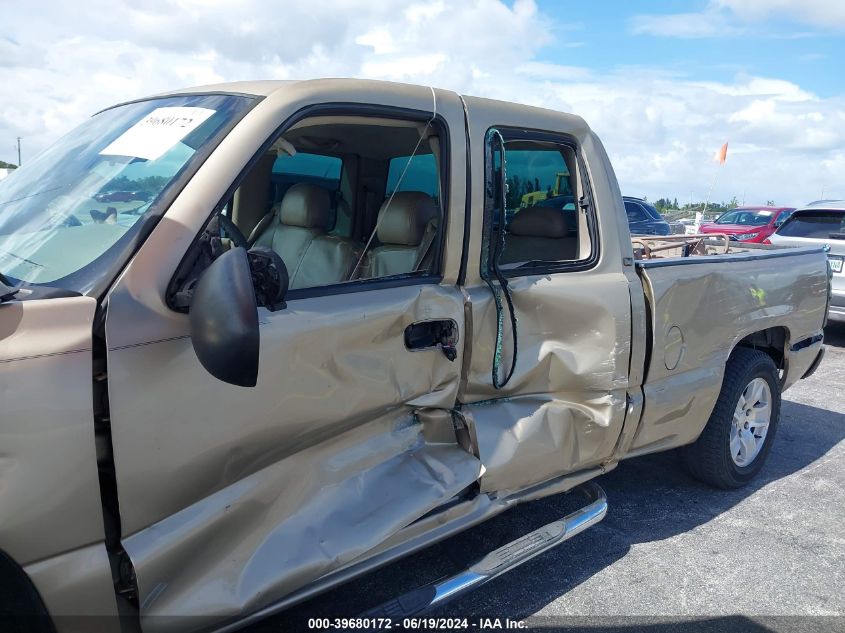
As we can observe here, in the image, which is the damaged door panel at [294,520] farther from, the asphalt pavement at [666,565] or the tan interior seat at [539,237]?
the tan interior seat at [539,237]

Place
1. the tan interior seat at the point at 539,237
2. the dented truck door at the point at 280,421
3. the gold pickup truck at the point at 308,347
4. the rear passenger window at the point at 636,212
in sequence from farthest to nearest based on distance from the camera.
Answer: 1. the rear passenger window at the point at 636,212
2. the tan interior seat at the point at 539,237
3. the dented truck door at the point at 280,421
4. the gold pickup truck at the point at 308,347

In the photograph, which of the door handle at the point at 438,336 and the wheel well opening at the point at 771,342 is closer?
the door handle at the point at 438,336

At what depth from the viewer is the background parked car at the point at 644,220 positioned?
1445cm

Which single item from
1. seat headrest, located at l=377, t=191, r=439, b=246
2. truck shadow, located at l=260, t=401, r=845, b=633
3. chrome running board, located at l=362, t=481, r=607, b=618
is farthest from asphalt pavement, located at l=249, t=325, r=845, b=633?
seat headrest, located at l=377, t=191, r=439, b=246

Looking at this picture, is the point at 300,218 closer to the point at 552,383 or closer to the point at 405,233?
the point at 405,233

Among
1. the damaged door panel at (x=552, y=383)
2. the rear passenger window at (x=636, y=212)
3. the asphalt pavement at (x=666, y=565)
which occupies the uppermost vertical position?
the rear passenger window at (x=636, y=212)

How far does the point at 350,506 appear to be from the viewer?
233 centimetres

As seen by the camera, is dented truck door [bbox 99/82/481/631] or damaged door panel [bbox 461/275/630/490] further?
damaged door panel [bbox 461/275/630/490]

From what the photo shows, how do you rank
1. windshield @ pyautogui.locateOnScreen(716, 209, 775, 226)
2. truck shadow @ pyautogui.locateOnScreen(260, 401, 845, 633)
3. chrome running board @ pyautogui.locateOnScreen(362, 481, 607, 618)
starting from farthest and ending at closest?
windshield @ pyautogui.locateOnScreen(716, 209, 775, 226) → truck shadow @ pyautogui.locateOnScreen(260, 401, 845, 633) → chrome running board @ pyautogui.locateOnScreen(362, 481, 607, 618)

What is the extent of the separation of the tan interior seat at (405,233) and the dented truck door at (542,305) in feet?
0.84

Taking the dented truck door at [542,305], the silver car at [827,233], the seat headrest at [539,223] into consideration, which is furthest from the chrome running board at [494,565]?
the silver car at [827,233]

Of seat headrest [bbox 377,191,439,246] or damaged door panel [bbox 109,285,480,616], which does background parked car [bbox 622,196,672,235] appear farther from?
damaged door panel [bbox 109,285,480,616]

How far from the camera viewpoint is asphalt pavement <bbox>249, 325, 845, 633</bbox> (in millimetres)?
2900

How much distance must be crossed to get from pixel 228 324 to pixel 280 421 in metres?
0.56
